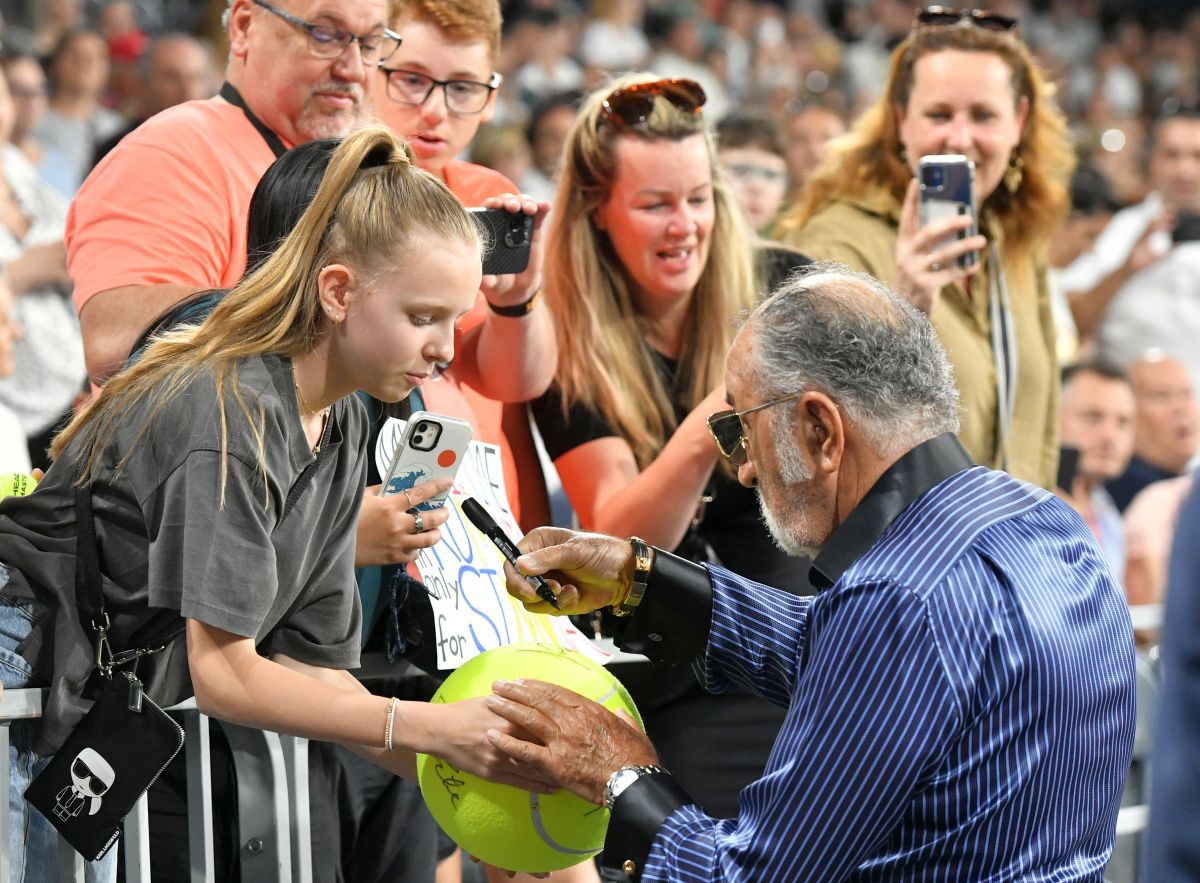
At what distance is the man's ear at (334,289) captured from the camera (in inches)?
87.0

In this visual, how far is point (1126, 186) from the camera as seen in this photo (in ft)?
35.6

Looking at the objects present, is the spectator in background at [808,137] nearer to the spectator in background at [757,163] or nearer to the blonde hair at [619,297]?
the spectator in background at [757,163]

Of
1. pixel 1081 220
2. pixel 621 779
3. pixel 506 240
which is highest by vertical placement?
pixel 506 240

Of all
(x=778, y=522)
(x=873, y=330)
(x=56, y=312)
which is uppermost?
(x=873, y=330)

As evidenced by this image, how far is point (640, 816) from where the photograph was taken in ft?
6.97

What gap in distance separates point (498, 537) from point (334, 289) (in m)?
0.53

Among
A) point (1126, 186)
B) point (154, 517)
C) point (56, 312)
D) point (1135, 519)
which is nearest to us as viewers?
point (154, 517)

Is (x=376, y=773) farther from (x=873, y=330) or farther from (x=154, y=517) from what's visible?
(x=873, y=330)

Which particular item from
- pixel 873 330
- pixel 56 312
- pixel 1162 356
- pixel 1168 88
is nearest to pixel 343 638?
pixel 873 330

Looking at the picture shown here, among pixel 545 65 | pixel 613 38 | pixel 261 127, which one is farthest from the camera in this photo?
pixel 613 38

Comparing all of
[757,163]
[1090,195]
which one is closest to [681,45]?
[1090,195]

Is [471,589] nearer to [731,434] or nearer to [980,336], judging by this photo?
[731,434]

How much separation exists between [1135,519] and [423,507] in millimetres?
3417

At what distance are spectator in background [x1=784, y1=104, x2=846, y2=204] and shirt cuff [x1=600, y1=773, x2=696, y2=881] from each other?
487 cm
